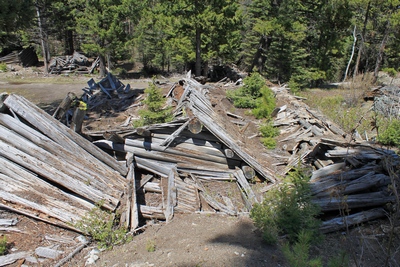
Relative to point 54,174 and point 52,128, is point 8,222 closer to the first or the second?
point 54,174

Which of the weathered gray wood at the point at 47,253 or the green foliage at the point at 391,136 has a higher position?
the green foliage at the point at 391,136

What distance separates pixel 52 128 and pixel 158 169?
112 inches

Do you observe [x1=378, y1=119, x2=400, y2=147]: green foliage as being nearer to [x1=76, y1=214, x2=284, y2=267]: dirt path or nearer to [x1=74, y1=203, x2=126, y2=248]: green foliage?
[x1=76, y1=214, x2=284, y2=267]: dirt path

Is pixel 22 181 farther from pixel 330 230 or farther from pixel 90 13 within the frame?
pixel 90 13

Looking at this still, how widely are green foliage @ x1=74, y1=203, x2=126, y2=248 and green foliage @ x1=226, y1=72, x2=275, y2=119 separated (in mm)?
7663

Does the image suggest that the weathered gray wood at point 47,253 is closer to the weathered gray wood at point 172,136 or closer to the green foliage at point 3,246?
the green foliage at point 3,246

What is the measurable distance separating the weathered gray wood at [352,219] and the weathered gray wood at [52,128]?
4.97 meters

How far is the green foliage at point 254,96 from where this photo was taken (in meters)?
11.7

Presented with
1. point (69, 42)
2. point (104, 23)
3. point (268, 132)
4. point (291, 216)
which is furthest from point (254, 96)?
point (69, 42)

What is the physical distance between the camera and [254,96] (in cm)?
1252

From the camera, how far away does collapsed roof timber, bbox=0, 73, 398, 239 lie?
5727 mm

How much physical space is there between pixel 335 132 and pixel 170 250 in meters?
6.96

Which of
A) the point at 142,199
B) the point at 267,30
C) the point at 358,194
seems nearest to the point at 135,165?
the point at 142,199

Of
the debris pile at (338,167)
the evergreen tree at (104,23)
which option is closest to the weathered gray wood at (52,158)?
the debris pile at (338,167)
